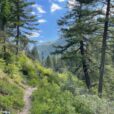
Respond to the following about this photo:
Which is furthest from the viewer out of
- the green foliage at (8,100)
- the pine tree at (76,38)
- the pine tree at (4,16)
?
the pine tree at (76,38)

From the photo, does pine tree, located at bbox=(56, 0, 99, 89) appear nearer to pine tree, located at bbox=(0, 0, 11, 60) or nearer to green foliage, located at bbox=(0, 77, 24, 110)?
pine tree, located at bbox=(0, 0, 11, 60)

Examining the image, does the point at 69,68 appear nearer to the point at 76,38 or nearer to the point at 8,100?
the point at 76,38

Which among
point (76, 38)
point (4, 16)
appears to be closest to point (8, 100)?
point (76, 38)

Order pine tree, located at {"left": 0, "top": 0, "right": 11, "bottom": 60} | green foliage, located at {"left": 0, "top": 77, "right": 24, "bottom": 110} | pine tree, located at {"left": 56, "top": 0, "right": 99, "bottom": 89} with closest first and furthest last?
1. green foliage, located at {"left": 0, "top": 77, "right": 24, "bottom": 110}
2. pine tree, located at {"left": 0, "top": 0, "right": 11, "bottom": 60}
3. pine tree, located at {"left": 56, "top": 0, "right": 99, "bottom": 89}

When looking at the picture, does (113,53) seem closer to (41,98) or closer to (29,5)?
(41,98)

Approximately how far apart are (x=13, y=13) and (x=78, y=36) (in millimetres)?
9515

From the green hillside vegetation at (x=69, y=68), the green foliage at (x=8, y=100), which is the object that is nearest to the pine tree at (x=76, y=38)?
the green hillside vegetation at (x=69, y=68)

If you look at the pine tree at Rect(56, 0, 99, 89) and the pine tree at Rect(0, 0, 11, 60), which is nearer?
the pine tree at Rect(0, 0, 11, 60)

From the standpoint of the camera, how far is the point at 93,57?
1081 inches

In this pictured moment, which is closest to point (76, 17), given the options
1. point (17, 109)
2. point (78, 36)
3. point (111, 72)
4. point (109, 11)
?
point (78, 36)

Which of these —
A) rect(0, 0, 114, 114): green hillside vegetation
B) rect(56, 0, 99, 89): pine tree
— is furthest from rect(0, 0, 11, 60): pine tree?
rect(56, 0, 99, 89): pine tree

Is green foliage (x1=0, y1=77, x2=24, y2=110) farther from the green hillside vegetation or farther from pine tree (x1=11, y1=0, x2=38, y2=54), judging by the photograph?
pine tree (x1=11, y1=0, x2=38, y2=54)

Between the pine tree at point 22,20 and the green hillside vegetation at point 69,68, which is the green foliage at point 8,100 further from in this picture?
the pine tree at point 22,20

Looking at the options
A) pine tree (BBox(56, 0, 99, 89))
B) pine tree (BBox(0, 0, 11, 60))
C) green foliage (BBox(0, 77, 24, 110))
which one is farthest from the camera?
pine tree (BBox(56, 0, 99, 89))
